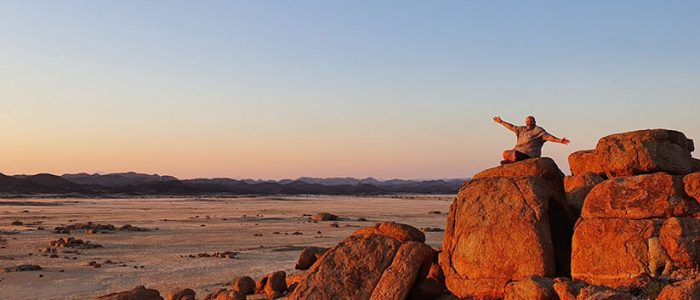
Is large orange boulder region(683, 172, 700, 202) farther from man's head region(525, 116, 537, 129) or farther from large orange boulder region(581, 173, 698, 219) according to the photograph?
man's head region(525, 116, 537, 129)

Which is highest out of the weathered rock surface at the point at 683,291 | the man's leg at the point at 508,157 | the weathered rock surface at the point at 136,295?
the man's leg at the point at 508,157

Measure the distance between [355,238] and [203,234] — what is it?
32179 millimetres

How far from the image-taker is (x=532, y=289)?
12766 millimetres

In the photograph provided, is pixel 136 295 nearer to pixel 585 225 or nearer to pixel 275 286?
pixel 275 286

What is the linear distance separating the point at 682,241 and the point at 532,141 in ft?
18.0

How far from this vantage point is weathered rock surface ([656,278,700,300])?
1077 cm

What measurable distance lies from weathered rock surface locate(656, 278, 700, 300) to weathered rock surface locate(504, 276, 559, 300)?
2.00 meters

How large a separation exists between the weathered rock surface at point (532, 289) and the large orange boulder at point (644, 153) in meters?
3.58

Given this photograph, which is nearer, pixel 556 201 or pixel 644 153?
pixel 644 153

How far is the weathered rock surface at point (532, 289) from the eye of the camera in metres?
12.7

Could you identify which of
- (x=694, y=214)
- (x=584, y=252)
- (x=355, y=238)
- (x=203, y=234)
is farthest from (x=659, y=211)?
(x=203, y=234)

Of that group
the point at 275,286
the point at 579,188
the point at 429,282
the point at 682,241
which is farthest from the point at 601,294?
the point at 275,286

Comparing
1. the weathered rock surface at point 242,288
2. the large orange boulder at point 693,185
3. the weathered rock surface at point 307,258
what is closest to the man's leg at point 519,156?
the large orange boulder at point 693,185

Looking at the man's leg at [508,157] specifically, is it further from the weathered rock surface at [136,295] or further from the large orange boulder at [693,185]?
the weathered rock surface at [136,295]
